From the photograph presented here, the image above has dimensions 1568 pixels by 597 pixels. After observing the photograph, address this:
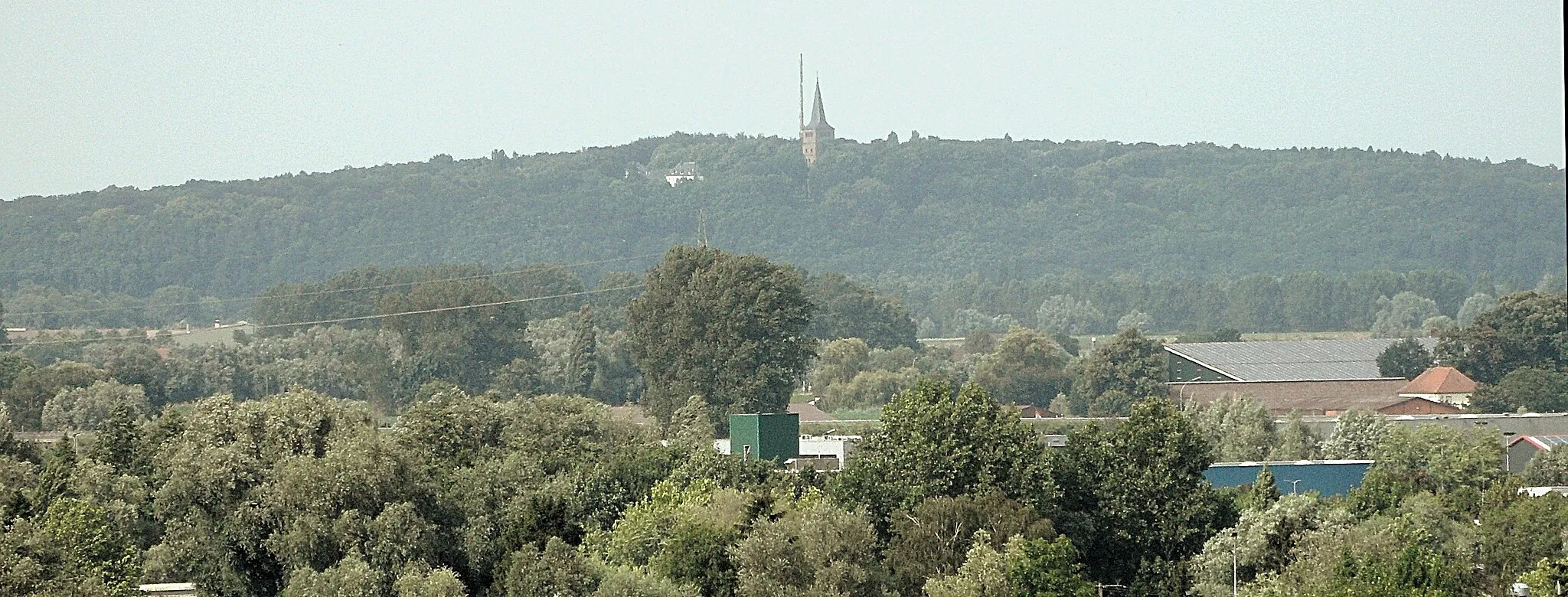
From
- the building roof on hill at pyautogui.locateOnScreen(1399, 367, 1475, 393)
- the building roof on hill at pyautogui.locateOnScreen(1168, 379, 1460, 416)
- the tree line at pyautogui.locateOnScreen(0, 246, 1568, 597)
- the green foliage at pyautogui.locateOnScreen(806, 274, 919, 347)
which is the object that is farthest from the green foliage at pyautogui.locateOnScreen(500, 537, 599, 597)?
the green foliage at pyautogui.locateOnScreen(806, 274, 919, 347)

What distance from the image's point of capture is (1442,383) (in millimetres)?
118625

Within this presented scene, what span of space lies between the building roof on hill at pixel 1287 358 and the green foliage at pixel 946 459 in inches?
3188

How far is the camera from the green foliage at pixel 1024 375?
136m

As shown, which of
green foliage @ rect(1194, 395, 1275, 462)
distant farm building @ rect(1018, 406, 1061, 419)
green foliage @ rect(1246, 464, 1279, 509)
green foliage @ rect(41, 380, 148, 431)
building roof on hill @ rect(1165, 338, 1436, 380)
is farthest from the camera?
building roof on hill @ rect(1165, 338, 1436, 380)

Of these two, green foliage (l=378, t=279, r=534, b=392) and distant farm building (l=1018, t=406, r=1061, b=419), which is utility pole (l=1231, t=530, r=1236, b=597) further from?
green foliage (l=378, t=279, r=534, b=392)

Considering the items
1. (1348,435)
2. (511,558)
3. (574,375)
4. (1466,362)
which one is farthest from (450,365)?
(511,558)

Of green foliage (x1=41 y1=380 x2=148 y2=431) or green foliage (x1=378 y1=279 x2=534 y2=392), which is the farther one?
green foliage (x1=378 y1=279 x2=534 y2=392)

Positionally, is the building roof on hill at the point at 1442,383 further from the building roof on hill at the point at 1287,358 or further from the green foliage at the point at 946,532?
the green foliage at the point at 946,532

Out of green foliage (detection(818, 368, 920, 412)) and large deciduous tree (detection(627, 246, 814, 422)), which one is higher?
large deciduous tree (detection(627, 246, 814, 422))

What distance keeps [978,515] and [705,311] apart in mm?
53465

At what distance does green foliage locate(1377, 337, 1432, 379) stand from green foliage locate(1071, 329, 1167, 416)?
15.9 metres

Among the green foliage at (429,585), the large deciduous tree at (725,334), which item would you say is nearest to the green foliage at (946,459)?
the green foliage at (429,585)

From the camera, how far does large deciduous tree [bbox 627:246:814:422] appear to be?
98.1 metres

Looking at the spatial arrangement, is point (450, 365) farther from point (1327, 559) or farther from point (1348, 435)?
point (1327, 559)
